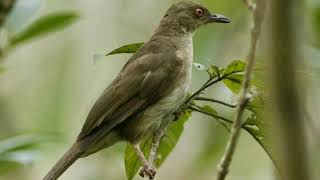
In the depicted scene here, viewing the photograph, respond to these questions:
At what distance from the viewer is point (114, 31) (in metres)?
7.91

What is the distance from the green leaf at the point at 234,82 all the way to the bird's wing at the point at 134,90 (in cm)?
141

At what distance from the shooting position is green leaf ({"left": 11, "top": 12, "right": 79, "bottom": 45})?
4.08 metres

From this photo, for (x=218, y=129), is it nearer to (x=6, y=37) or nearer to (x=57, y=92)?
(x=57, y=92)

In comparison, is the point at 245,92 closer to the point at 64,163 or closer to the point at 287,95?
the point at 287,95

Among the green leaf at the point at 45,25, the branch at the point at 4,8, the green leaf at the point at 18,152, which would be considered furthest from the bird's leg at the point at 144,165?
the branch at the point at 4,8

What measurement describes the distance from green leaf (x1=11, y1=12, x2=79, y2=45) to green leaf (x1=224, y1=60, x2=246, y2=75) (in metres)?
1.22

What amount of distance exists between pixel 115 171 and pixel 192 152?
0.90 m

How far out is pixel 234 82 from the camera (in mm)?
3586

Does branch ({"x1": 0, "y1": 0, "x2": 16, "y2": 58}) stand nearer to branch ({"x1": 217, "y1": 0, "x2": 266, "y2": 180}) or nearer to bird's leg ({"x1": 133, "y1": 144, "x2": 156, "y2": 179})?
branch ({"x1": 217, "y1": 0, "x2": 266, "y2": 180})

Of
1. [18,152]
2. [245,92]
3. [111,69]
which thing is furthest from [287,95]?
[111,69]

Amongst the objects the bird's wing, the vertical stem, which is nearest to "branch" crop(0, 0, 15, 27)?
the vertical stem

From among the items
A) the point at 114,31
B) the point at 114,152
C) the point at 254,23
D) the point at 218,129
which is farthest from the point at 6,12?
the point at 114,31

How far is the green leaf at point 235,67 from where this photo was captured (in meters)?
3.42

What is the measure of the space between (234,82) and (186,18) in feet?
7.36
